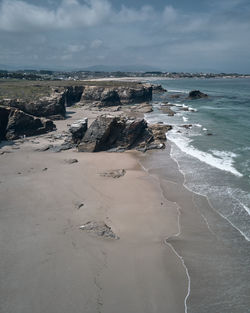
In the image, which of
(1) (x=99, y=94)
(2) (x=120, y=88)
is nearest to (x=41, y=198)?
(1) (x=99, y=94)

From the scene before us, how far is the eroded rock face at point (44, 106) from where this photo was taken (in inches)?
1578

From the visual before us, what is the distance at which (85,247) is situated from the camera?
1145 centimetres

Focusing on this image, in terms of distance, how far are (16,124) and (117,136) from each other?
43.2ft

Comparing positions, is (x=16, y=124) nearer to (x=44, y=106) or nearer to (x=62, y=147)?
(x=62, y=147)

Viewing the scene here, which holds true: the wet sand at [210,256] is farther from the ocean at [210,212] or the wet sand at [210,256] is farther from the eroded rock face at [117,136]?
the eroded rock face at [117,136]

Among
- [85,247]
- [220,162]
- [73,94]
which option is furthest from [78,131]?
[73,94]

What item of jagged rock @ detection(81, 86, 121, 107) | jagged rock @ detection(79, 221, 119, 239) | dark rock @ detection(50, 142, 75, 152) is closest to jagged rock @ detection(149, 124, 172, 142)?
dark rock @ detection(50, 142, 75, 152)

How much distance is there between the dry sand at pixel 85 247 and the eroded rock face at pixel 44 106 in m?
22.9

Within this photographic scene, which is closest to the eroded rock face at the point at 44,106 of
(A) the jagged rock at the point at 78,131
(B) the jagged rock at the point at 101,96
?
(A) the jagged rock at the point at 78,131

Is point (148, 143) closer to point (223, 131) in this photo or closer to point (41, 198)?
point (223, 131)

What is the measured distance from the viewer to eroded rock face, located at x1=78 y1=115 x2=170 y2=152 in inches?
1043

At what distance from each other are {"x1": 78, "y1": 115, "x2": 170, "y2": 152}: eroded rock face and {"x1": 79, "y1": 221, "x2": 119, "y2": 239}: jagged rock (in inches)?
553

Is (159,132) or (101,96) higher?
(159,132)

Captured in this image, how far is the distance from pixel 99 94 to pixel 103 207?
176ft
